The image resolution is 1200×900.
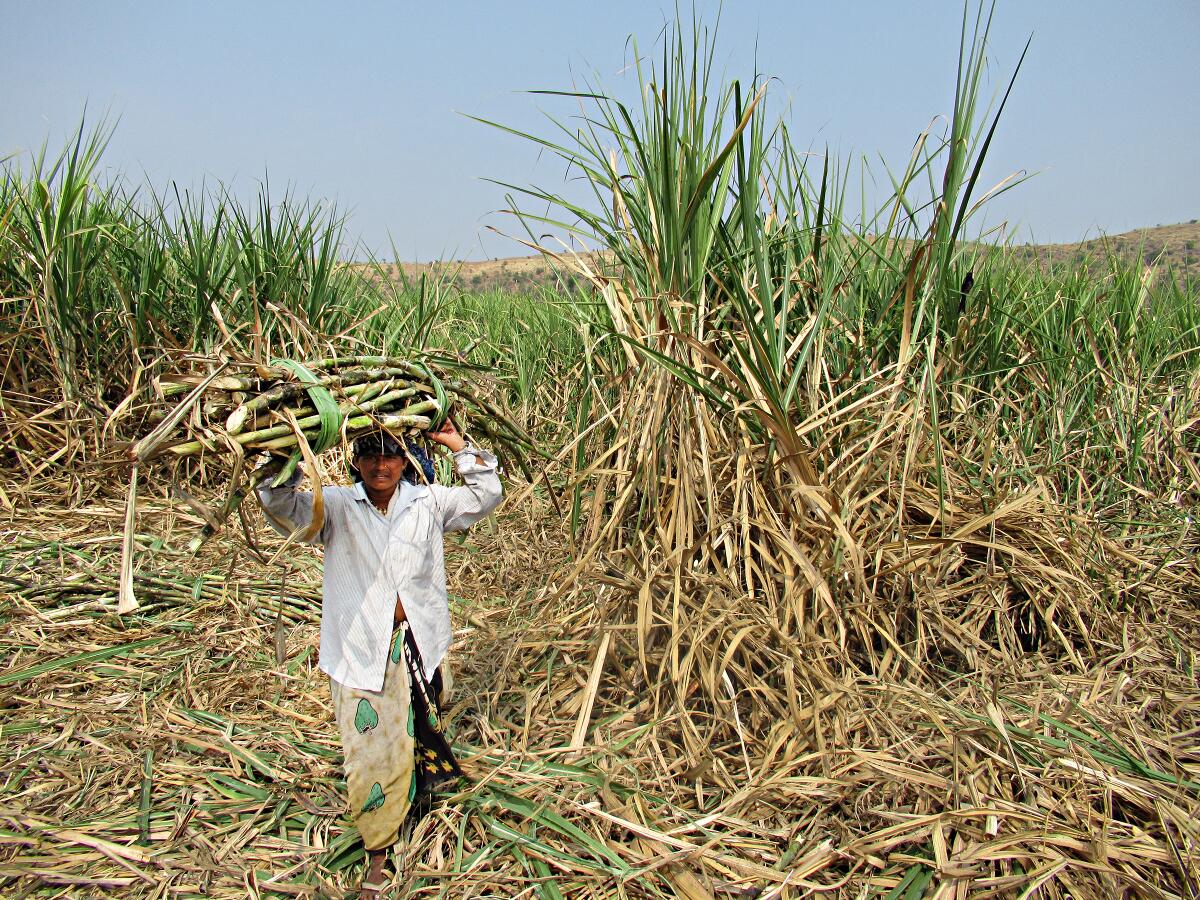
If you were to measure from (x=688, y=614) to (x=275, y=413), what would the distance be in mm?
1403

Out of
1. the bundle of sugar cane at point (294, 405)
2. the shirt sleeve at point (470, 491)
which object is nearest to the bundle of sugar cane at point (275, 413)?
the bundle of sugar cane at point (294, 405)

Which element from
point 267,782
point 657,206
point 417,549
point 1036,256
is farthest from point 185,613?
point 1036,256

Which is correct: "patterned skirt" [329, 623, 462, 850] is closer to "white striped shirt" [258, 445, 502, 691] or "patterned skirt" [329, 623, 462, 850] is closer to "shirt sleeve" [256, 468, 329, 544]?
"white striped shirt" [258, 445, 502, 691]

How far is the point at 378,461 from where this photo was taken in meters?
2.19

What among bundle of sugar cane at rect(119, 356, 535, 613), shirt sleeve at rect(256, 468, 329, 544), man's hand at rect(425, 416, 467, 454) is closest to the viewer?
bundle of sugar cane at rect(119, 356, 535, 613)

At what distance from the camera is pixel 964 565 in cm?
304

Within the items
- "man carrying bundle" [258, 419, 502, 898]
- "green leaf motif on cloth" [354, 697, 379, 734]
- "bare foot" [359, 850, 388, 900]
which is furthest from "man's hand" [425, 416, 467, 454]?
"bare foot" [359, 850, 388, 900]

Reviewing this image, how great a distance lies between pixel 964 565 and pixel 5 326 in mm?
4938

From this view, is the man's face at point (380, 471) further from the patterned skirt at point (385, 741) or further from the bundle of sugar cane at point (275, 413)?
the patterned skirt at point (385, 741)

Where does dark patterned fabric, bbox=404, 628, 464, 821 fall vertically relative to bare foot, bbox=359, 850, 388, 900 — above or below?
above

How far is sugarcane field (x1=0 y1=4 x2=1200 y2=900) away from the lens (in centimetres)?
205

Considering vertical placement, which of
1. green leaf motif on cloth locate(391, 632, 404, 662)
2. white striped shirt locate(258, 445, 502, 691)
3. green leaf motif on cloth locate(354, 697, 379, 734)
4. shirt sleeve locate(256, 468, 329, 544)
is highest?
shirt sleeve locate(256, 468, 329, 544)

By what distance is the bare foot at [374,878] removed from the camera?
2084 mm

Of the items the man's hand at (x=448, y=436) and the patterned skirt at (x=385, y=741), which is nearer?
the patterned skirt at (x=385, y=741)
